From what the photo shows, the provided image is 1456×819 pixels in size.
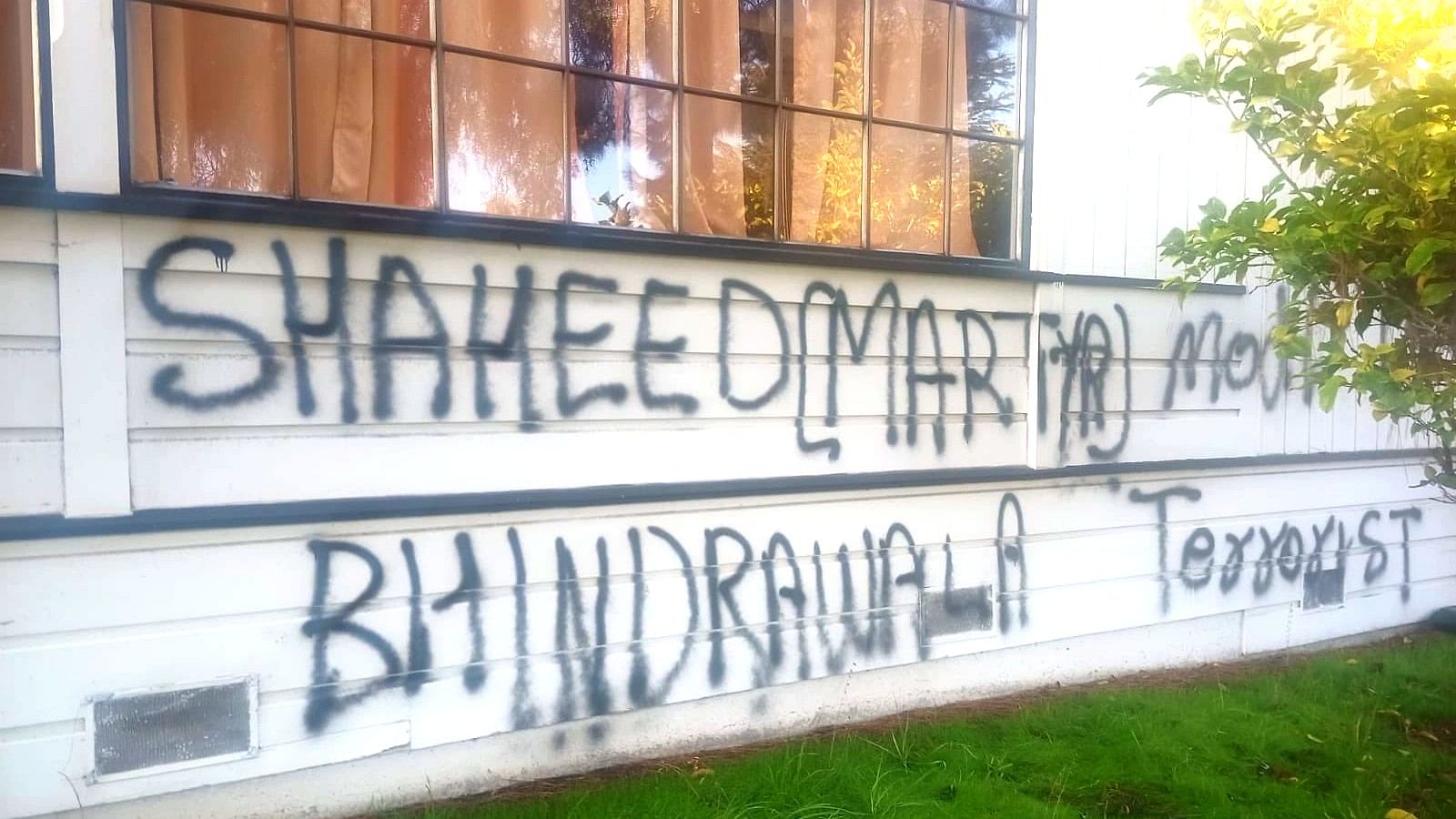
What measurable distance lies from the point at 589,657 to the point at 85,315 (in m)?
1.95

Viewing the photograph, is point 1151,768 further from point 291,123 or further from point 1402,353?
point 291,123

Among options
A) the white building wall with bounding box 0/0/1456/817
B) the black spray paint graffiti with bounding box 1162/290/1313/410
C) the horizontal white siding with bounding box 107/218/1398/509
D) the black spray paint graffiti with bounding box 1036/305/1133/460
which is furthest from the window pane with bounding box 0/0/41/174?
the black spray paint graffiti with bounding box 1162/290/1313/410

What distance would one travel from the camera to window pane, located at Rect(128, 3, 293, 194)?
2.87 m

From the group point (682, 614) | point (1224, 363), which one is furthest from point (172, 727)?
point (1224, 363)

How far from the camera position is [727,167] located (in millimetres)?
3818

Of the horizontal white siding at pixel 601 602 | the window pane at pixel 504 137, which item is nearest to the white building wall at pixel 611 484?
the horizontal white siding at pixel 601 602

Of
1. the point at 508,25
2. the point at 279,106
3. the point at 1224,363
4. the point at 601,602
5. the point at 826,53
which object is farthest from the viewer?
the point at 1224,363

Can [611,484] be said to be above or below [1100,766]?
above

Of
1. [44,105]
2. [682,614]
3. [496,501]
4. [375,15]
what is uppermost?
[375,15]

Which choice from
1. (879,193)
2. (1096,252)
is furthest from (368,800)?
(1096,252)

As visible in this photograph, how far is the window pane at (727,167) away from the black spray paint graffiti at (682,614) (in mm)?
1235

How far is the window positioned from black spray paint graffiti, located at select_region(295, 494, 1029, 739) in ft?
4.08

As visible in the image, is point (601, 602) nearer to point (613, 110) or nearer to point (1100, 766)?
point (613, 110)

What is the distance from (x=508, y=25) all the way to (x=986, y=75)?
2.25 m
